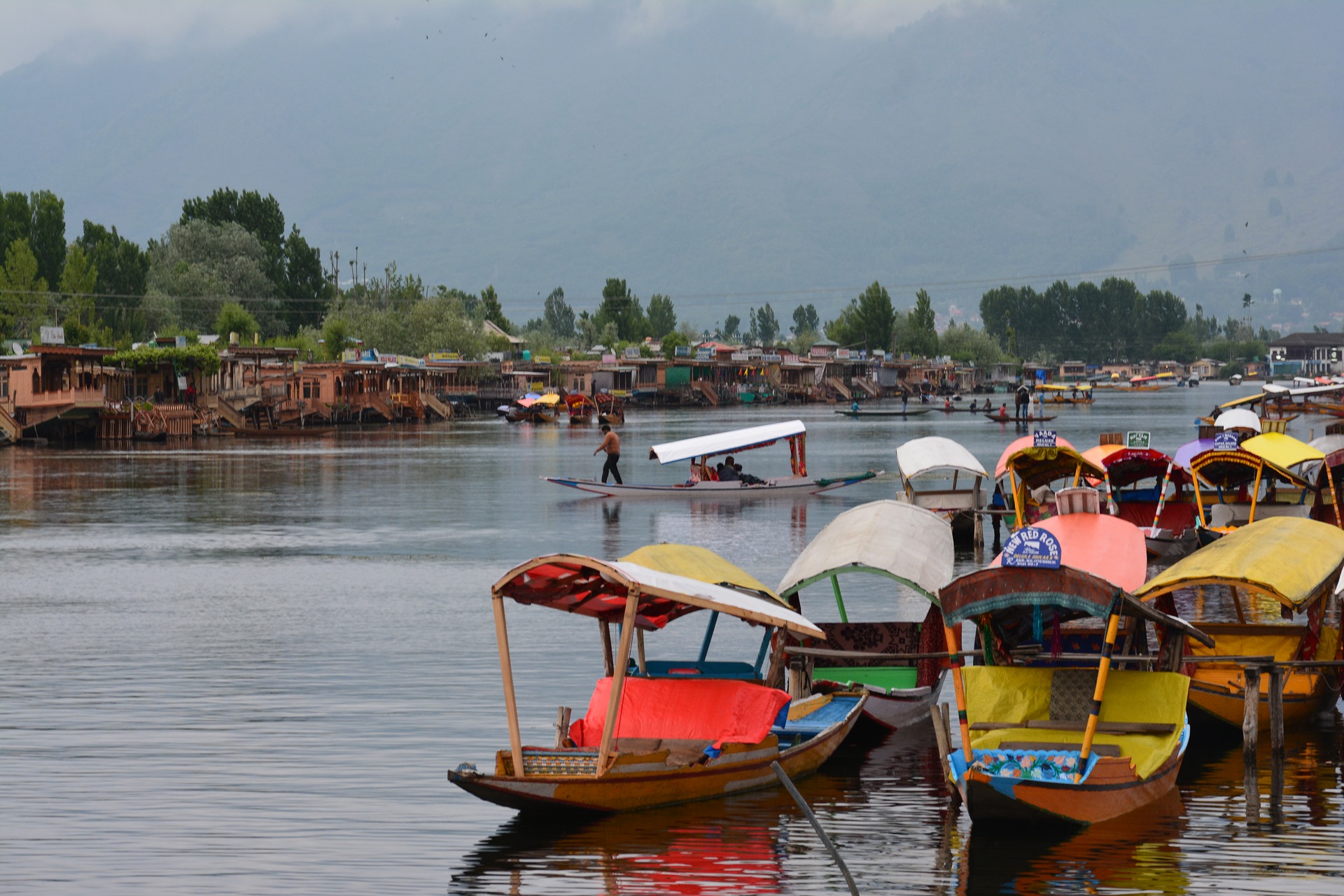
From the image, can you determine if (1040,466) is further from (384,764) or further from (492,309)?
(492,309)

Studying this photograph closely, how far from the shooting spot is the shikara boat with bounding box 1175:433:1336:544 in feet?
99.4

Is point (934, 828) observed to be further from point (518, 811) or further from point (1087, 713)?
point (518, 811)

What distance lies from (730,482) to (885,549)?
2907cm

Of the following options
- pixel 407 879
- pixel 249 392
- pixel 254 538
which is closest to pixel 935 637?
pixel 407 879

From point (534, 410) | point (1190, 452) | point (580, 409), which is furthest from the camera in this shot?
point (580, 409)

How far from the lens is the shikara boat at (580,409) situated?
104125mm

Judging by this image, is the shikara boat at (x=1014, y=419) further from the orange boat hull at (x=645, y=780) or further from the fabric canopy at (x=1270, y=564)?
the orange boat hull at (x=645, y=780)

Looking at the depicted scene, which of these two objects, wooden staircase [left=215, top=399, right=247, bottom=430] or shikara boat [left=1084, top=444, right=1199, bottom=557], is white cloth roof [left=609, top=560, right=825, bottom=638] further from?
wooden staircase [left=215, top=399, right=247, bottom=430]

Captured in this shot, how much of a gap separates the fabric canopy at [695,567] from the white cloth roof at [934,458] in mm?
19196

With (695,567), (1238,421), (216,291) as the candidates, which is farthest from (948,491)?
(216,291)

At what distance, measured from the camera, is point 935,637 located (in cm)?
1658

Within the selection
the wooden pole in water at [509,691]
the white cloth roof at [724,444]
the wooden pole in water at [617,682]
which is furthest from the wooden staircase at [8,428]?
the wooden pole in water at [617,682]

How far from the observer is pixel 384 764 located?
47.9 feet

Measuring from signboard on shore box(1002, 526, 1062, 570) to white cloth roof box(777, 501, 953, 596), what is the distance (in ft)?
9.70
